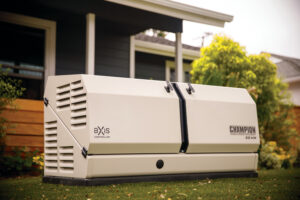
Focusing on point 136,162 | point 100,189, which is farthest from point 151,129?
point 100,189

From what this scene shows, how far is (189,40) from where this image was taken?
26844 mm

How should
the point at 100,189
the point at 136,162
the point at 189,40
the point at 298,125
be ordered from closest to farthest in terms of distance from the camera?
the point at 100,189, the point at 136,162, the point at 298,125, the point at 189,40

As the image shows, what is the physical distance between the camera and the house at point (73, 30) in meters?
8.29

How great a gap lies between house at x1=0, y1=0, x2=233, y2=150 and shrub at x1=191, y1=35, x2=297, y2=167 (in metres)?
1.36

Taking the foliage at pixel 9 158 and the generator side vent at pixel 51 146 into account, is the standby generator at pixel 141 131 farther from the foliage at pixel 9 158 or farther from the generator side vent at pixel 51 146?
the foliage at pixel 9 158

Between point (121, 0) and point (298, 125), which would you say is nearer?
point (121, 0)

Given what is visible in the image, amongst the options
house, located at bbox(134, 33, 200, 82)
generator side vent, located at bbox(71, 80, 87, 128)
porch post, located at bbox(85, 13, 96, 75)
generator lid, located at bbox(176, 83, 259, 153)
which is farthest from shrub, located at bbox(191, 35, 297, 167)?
generator side vent, located at bbox(71, 80, 87, 128)

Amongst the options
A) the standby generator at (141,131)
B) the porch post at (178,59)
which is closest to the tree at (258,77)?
the porch post at (178,59)

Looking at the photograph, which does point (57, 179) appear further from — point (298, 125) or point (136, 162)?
point (298, 125)

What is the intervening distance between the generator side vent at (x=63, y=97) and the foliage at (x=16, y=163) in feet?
8.63

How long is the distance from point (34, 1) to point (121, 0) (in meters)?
1.79

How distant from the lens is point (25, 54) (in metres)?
9.68

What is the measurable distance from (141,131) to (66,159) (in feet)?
2.66

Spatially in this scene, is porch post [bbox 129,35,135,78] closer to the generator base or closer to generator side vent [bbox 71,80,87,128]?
the generator base
